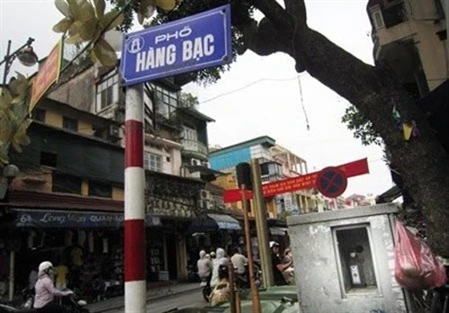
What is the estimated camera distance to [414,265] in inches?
113

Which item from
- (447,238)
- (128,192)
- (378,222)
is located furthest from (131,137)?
(447,238)

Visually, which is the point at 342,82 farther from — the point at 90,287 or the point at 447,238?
the point at 90,287

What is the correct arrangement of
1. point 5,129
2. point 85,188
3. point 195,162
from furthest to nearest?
point 195,162
point 85,188
point 5,129

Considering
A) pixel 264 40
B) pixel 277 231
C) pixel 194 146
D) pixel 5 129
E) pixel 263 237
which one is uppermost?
pixel 194 146

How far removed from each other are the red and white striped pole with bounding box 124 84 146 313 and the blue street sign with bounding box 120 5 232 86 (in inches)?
8.1

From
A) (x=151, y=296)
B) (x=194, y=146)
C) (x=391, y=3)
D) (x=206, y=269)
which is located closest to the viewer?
(x=391, y=3)

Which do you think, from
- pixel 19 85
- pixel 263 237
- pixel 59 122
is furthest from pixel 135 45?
pixel 59 122

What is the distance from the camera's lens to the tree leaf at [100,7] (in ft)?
6.88

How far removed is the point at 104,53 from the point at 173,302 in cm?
1159

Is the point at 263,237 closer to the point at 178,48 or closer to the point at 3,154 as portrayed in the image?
the point at 3,154

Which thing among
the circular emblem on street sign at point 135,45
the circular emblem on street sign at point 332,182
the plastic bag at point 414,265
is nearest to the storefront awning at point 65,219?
the circular emblem on street sign at point 332,182

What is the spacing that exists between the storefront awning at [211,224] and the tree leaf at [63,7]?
17.7 metres

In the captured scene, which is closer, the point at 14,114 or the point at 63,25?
the point at 63,25

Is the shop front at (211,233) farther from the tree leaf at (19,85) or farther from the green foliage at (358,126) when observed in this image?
the tree leaf at (19,85)
